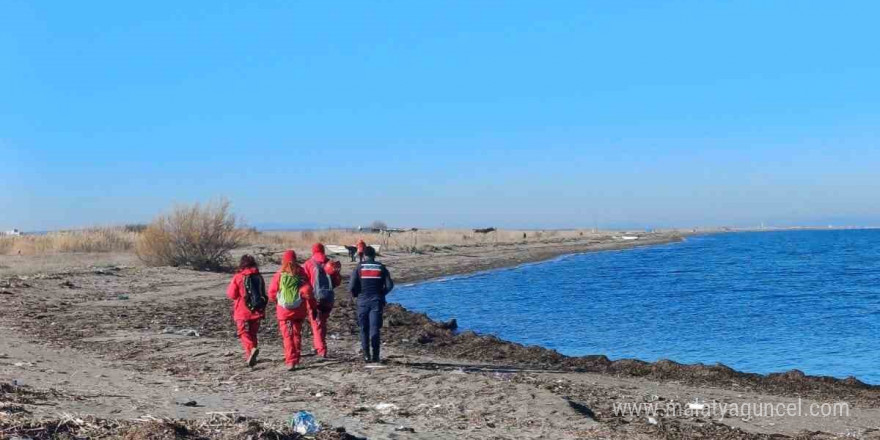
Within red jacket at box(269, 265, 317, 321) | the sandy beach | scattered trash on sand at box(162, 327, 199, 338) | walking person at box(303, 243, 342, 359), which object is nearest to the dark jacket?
walking person at box(303, 243, 342, 359)

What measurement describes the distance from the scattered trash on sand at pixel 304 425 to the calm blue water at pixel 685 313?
9.98 metres

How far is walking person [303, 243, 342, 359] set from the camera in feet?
41.7

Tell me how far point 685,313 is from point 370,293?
15.2 meters

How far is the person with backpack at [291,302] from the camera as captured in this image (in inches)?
472

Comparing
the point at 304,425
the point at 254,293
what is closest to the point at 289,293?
the point at 254,293

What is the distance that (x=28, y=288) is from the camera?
22109mm

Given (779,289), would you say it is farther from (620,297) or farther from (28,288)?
(28,288)

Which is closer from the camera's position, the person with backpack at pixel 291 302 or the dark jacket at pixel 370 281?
the person with backpack at pixel 291 302

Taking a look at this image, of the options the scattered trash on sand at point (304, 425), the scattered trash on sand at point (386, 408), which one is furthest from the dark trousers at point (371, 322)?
the scattered trash on sand at point (304, 425)

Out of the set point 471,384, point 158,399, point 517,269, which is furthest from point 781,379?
point 517,269

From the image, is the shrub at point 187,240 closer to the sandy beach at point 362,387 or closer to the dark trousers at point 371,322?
the sandy beach at point 362,387

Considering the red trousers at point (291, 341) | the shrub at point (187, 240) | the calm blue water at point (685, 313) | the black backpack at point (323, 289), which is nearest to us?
the red trousers at point (291, 341)

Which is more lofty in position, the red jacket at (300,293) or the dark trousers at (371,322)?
the red jacket at (300,293)

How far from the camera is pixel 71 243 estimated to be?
3950cm
